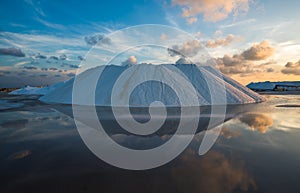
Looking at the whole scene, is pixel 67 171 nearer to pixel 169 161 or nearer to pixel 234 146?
pixel 169 161

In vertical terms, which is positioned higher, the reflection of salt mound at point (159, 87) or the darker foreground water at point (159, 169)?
the reflection of salt mound at point (159, 87)

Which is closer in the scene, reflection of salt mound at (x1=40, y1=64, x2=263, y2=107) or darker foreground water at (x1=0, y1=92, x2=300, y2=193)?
darker foreground water at (x1=0, y1=92, x2=300, y2=193)

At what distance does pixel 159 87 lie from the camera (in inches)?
583

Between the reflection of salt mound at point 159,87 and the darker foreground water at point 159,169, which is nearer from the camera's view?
the darker foreground water at point 159,169

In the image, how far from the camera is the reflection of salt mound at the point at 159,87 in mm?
13805

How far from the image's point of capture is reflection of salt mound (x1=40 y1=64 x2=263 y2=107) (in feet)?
A: 45.3

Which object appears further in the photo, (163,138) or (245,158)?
(163,138)

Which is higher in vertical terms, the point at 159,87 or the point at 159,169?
the point at 159,87

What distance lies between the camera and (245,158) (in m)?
3.62

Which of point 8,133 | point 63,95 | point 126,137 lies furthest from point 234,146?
point 63,95

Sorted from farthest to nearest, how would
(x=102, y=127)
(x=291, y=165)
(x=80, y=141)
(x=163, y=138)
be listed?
(x=102, y=127) → (x=163, y=138) → (x=80, y=141) → (x=291, y=165)

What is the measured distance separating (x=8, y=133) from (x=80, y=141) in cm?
256

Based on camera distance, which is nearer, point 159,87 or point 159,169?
point 159,169

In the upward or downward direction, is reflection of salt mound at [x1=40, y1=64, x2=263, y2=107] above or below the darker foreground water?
above
